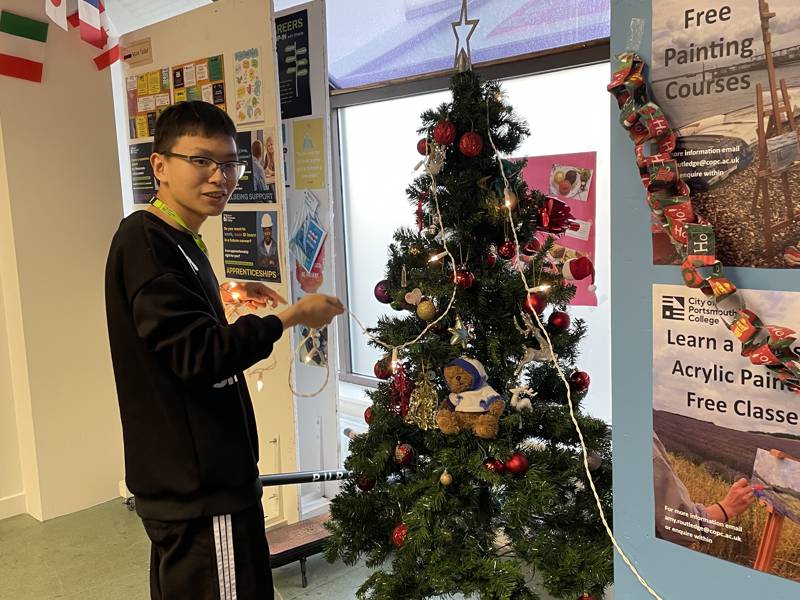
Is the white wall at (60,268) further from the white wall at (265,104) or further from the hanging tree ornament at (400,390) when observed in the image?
the hanging tree ornament at (400,390)

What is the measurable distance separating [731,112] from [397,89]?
82.2 inches

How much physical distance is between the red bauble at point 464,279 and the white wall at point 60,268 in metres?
2.28

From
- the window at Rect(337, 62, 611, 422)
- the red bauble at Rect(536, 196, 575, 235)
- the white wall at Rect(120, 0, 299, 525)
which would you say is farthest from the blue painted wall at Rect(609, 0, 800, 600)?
the white wall at Rect(120, 0, 299, 525)

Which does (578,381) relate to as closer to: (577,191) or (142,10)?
(577,191)

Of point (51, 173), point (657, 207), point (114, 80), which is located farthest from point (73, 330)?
point (657, 207)

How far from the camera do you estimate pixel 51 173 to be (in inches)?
121

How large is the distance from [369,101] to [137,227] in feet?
6.41

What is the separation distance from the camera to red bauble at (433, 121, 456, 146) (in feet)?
5.15

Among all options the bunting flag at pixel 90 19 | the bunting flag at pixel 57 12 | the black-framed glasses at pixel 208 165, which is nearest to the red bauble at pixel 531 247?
the black-framed glasses at pixel 208 165

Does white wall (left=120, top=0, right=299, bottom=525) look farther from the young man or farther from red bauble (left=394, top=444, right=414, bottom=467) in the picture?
the young man

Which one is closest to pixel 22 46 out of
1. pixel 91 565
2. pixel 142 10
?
pixel 142 10

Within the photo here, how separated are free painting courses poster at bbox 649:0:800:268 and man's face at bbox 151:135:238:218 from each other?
849 mm

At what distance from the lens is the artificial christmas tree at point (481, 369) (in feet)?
5.08

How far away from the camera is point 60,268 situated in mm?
3139
